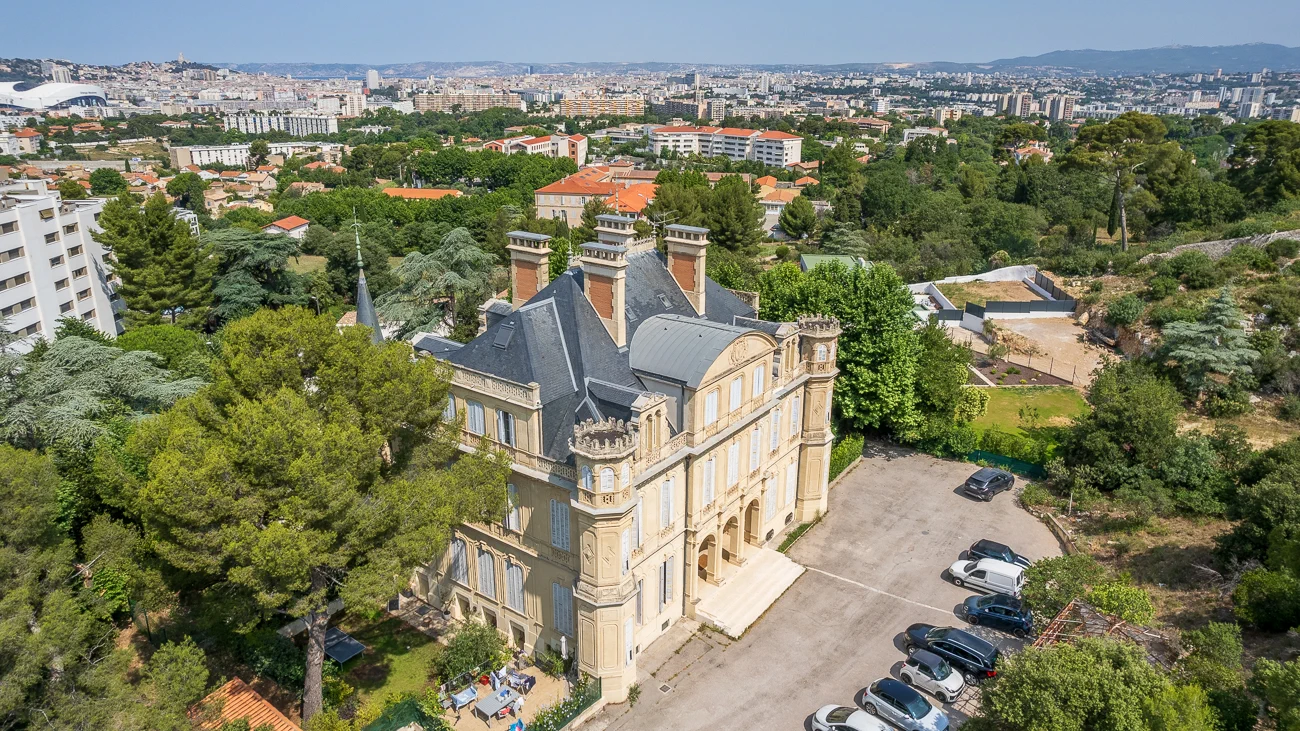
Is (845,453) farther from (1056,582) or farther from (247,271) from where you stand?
(247,271)

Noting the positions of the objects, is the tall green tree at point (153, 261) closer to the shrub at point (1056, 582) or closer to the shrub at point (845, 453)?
the shrub at point (845, 453)

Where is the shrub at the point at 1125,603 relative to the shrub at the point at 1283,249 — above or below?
below

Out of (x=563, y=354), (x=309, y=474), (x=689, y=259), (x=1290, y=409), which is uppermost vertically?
(x=689, y=259)

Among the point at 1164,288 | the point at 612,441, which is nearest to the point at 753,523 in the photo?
the point at 612,441

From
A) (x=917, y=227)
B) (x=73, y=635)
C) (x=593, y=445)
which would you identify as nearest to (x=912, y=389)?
(x=593, y=445)

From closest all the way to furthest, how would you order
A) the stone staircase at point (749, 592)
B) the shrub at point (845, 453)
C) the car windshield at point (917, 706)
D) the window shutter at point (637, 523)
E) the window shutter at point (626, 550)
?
the car windshield at point (917, 706), the window shutter at point (626, 550), the window shutter at point (637, 523), the stone staircase at point (749, 592), the shrub at point (845, 453)

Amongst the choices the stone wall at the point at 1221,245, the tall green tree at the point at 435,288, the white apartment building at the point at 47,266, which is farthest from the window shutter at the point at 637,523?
the stone wall at the point at 1221,245

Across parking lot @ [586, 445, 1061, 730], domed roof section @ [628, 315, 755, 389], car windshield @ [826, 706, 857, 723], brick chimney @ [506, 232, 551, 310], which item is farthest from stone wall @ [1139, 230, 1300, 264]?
brick chimney @ [506, 232, 551, 310]
